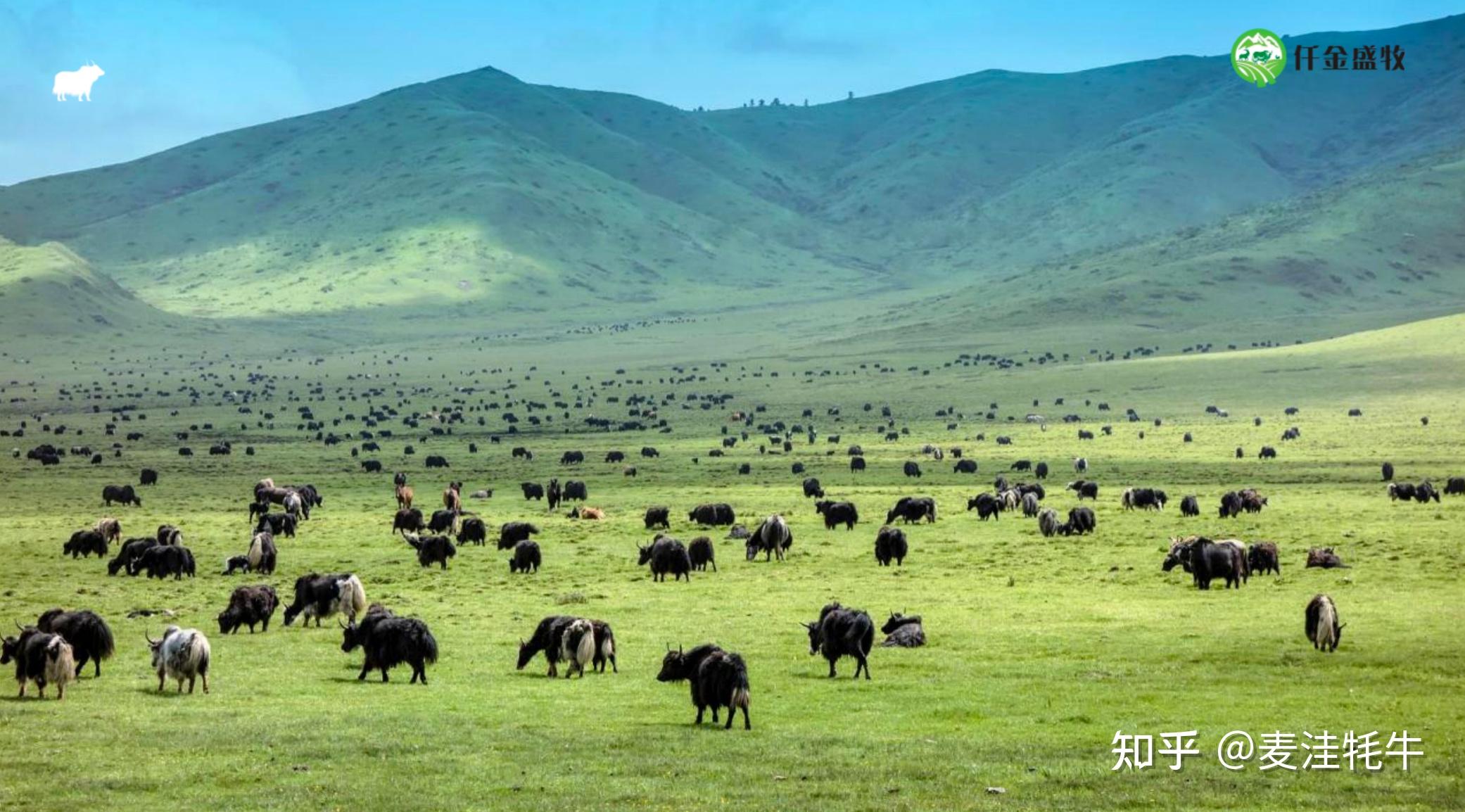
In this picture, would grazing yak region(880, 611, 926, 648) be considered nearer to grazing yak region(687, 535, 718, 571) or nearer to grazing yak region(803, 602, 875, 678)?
grazing yak region(803, 602, 875, 678)

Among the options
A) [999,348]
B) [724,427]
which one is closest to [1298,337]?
[999,348]

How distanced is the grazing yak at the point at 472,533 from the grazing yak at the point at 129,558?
881cm

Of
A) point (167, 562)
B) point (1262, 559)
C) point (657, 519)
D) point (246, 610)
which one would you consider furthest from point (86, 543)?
point (1262, 559)

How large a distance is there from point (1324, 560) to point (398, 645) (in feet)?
72.8

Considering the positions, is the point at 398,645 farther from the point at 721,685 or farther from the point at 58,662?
the point at 721,685

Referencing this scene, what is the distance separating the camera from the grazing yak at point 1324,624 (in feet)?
81.5

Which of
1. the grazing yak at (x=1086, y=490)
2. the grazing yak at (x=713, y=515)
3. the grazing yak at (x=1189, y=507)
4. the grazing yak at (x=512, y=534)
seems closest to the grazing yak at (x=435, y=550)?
the grazing yak at (x=512, y=534)

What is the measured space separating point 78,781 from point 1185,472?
55.5m

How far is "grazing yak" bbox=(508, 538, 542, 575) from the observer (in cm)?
3791

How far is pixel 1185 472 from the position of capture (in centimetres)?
6612

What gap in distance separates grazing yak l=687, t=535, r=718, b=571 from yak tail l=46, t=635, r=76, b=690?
1780cm

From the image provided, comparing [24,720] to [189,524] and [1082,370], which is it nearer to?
[189,524]

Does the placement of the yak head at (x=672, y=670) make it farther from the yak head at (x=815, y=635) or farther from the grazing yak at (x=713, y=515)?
the grazing yak at (x=713, y=515)

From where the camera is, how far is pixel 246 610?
96.2 ft
